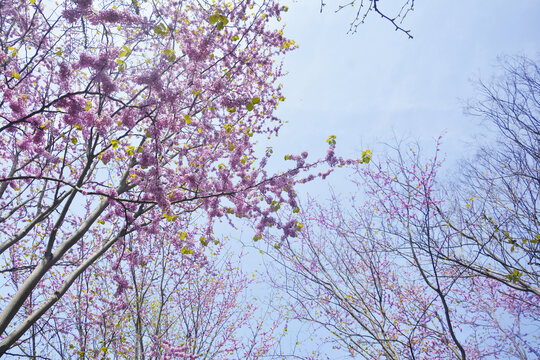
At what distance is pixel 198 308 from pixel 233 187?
15.5 feet

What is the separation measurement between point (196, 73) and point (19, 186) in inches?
197

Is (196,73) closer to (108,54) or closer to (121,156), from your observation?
(108,54)

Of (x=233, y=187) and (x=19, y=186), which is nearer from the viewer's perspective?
(x=233, y=187)

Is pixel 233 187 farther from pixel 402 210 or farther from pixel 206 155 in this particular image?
pixel 402 210

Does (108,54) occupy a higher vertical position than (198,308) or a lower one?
higher

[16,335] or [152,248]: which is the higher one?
[152,248]

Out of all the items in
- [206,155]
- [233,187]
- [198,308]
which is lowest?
[198,308]

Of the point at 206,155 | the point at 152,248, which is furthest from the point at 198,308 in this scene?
the point at 206,155

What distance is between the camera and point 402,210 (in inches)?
207

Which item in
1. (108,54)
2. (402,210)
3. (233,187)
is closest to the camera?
(108,54)

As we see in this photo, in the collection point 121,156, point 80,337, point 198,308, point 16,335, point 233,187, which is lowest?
point 16,335

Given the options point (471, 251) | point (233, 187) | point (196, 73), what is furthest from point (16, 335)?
point (471, 251)

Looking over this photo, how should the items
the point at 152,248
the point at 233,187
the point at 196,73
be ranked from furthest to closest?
the point at 152,248, the point at 233,187, the point at 196,73

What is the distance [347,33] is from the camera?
9.89 feet
